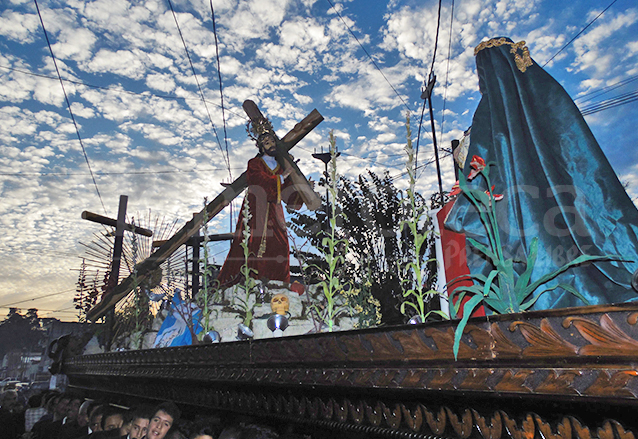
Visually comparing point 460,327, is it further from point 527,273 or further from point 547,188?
point 547,188

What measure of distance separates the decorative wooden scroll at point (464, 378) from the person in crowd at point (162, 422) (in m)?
0.51

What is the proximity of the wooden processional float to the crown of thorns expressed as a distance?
448 cm

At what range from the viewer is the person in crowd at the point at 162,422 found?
7.34ft

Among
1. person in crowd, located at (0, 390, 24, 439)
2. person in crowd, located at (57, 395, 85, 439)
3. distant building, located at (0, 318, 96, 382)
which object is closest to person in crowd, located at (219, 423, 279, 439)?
person in crowd, located at (57, 395, 85, 439)

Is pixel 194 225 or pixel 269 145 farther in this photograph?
pixel 194 225

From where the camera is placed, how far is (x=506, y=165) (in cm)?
203

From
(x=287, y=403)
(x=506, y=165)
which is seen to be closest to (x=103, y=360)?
(x=287, y=403)

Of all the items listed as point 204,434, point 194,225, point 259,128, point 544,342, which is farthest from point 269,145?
point 544,342

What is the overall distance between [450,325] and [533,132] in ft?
4.34

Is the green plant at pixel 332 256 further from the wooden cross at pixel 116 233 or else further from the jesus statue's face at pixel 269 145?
the wooden cross at pixel 116 233

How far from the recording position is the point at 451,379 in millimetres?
1164

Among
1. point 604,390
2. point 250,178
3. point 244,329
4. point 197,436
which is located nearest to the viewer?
point 604,390

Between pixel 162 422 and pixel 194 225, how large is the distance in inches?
219

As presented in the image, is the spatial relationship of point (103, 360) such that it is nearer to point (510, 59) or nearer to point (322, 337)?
point (322, 337)
